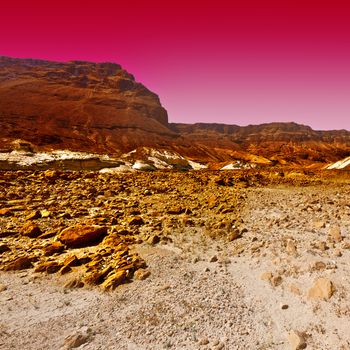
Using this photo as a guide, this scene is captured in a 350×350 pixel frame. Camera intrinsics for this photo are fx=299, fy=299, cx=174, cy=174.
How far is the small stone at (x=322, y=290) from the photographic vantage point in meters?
5.60

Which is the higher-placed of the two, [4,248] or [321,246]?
[321,246]

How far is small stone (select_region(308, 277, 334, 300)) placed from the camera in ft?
18.4

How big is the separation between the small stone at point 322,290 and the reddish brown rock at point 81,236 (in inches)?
226

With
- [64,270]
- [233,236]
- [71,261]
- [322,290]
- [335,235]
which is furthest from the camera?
[233,236]

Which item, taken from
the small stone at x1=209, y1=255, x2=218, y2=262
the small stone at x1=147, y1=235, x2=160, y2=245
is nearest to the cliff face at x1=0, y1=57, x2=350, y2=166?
the small stone at x1=147, y1=235, x2=160, y2=245

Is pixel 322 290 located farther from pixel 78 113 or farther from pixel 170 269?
pixel 78 113

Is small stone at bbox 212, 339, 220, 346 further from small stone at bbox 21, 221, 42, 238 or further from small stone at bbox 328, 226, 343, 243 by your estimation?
small stone at bbox 21, 221, 42, 238

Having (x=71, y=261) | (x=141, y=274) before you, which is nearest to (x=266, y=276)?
(x=141, y=274)

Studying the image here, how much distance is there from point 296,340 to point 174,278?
2.85 metres

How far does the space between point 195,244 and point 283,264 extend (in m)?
2.56

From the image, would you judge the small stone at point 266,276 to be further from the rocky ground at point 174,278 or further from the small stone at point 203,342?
the small stone at point 203,342

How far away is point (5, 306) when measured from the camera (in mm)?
5801

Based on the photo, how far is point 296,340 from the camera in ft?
15.1

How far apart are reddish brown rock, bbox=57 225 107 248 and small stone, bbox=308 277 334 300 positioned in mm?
5737
